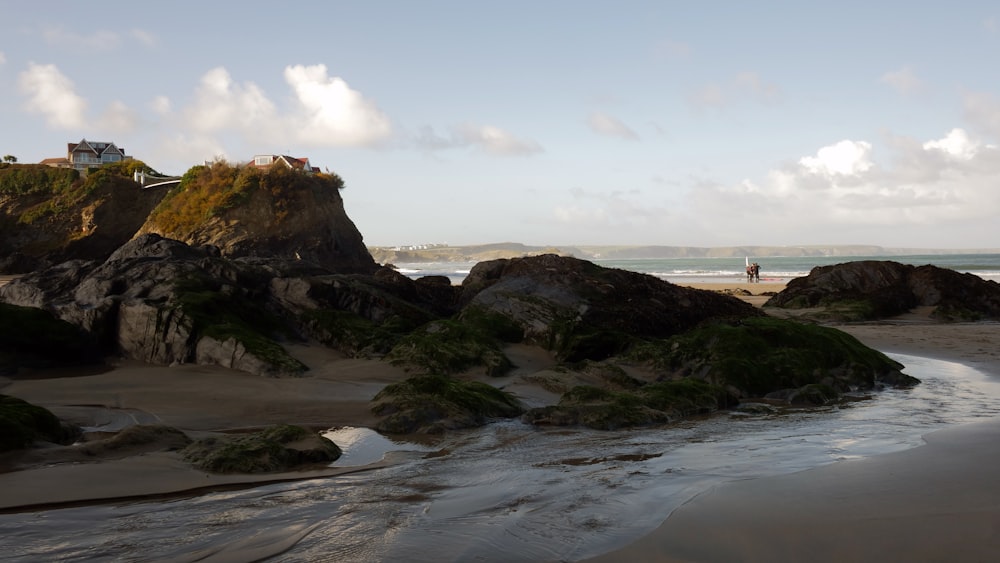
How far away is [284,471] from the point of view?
5684 mm

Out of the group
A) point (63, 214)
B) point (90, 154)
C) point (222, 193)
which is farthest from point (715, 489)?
point (90, 154)

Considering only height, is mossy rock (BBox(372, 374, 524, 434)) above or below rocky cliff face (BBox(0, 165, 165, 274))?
below

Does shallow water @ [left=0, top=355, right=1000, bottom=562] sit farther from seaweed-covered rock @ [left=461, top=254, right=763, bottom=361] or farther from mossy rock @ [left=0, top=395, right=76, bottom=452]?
seaweed-covered rock @ [left=461, top=254, right=763, bottom=361]

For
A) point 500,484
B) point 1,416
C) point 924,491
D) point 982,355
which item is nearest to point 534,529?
point 500,484

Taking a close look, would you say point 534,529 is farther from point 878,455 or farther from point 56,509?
point 878,455

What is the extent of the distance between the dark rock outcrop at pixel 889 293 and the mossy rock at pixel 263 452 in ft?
63.2

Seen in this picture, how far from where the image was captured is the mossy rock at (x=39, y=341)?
387 inches

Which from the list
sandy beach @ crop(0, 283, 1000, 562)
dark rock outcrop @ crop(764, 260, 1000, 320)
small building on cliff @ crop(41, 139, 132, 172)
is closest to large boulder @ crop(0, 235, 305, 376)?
sandy beach @ crop(0, 283, 1000, 562)

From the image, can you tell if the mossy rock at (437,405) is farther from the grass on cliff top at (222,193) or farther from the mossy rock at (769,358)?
the grass on cliff top at (222,193)

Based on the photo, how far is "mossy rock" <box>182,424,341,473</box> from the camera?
5629 mm

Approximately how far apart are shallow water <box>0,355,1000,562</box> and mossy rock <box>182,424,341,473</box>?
0.91 feet

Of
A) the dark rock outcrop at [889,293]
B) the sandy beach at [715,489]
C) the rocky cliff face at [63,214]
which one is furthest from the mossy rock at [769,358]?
the rocky cliff face at [63,214]

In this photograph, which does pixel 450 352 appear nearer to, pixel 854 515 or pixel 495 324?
pixel 495 324

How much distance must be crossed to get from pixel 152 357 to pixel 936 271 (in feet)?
80.7
